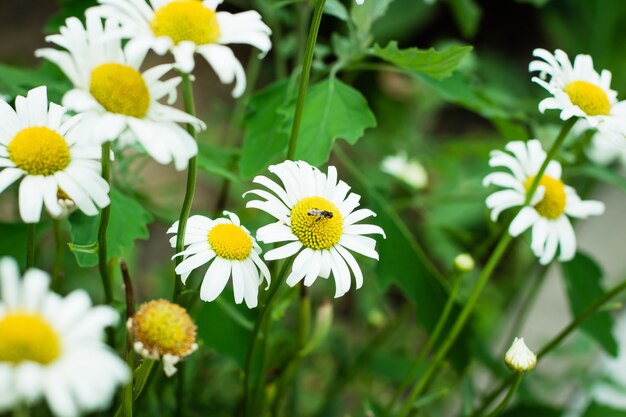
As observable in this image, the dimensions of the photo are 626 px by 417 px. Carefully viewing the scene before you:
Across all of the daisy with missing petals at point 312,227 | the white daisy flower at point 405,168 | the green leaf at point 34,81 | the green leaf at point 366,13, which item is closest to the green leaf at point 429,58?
the green leaf at point 366,13

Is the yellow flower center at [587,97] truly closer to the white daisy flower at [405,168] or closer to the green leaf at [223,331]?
the green leaf at [223,331]

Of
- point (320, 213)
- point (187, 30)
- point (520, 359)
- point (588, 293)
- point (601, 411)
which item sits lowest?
point (601, 411)

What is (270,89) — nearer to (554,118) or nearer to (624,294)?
(624,294)

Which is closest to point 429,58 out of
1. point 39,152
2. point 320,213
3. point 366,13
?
point 366,13

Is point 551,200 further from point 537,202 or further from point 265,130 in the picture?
point 265,130

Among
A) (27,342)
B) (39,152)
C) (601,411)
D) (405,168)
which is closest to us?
(27,342)

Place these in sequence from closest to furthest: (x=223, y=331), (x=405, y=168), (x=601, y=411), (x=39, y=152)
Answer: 1. (x=39, y=152)
2. (x=223, y=331)
3. (x=601, y=411)
4. (x=405, y=168)

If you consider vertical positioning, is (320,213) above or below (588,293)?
above
